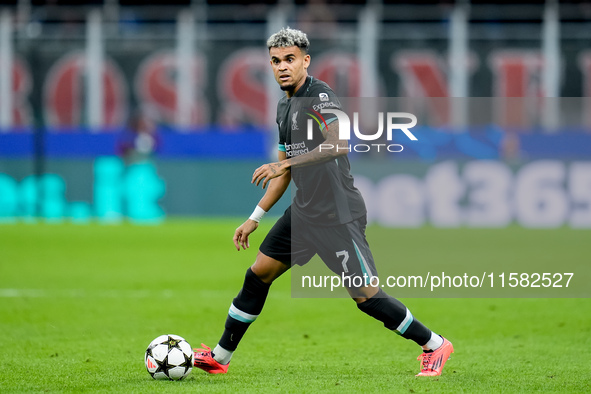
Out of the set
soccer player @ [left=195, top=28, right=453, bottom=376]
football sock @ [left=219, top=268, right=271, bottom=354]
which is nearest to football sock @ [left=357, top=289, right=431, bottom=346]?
soccer player @ [left=195, top=28, right=453, bottom=376]

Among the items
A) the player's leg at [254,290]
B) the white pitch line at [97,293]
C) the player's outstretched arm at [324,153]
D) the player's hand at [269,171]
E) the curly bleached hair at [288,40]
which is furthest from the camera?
the white pitch line at [97,293]

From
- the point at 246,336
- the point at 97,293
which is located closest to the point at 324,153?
the point at 246,336

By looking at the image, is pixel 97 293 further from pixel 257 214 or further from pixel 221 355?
pixel 257 214

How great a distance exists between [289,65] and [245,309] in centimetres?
161

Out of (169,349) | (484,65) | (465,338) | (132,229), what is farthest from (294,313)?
(484,65)

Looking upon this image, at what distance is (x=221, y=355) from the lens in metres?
6.05

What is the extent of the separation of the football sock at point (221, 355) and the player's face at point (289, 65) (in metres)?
1.76

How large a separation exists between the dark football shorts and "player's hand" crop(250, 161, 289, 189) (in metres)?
0.47

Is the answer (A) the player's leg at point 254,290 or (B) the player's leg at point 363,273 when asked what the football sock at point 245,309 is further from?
(B) the player's leg at point 363,273

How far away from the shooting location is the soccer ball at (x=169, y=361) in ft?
18.9

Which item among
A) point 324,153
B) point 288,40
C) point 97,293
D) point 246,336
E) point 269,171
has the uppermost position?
point 288,40

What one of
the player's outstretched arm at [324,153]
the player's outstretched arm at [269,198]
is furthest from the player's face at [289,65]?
the player's outstretched arm at [269,198]

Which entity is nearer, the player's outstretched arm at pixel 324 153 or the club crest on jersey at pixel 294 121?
the player's outstretched arm at pixel 324 153

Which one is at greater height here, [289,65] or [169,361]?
[289,65]
